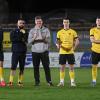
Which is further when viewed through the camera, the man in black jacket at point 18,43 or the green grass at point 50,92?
the man in black jacket at point 18,43

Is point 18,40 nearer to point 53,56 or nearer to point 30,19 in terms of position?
point 53,56

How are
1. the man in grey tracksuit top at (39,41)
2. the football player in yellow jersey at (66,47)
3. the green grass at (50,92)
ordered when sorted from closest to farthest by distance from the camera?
1. the green grass at (50,92)
2. the man in grey tracksuit top at (39,41)
3. the football player in yellow jersey at (66,47)

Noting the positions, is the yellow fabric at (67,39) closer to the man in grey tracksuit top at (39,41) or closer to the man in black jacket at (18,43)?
the man in grey tracksuit top at (39,41)

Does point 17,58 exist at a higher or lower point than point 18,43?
lower

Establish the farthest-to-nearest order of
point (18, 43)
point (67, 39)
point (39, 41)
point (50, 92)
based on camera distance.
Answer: point (67, 39) → point (39, 41) → point (18, 43) → point (50, 92)

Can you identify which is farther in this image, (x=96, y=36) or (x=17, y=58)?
(x=96, y=36)

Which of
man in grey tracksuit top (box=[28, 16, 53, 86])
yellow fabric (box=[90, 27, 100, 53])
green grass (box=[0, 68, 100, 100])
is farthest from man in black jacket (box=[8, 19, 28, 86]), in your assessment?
yellow fabric (box=[90, 27, 100, 53])

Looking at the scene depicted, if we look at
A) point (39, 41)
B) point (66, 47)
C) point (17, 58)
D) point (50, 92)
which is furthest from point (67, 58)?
point (50, 92)

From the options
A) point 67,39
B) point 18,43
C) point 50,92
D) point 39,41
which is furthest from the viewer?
point 67,39

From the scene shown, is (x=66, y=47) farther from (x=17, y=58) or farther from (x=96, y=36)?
(x=17, y=58)

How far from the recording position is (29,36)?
1642 centimetres

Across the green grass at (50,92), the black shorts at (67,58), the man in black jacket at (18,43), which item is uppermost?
the man in black jacket at (18,43)

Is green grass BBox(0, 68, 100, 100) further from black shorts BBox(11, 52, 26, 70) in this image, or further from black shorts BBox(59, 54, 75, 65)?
black shorts BBox(59, 54, 75, 65)

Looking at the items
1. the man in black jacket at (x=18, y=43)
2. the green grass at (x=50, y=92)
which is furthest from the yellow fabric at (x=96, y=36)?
the man in black jacket at (x=18, y=43)
